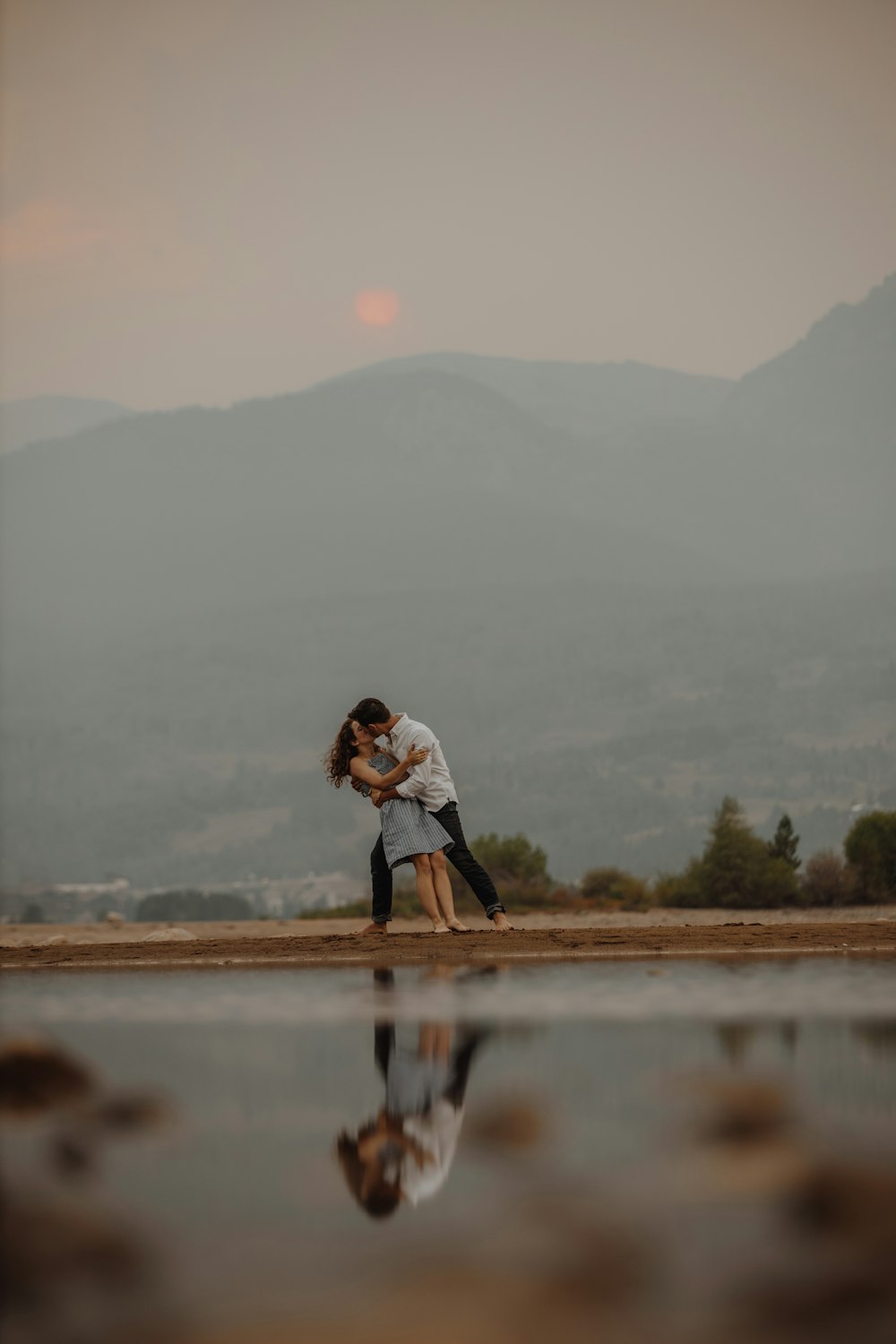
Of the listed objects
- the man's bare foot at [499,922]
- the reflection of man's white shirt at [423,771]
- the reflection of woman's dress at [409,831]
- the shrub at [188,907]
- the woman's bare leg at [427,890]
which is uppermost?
the shrub at [188,907]

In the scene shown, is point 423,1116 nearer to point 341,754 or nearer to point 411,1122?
point 411,1122

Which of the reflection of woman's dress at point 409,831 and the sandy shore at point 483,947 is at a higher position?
the reflection of woman's dress at point 409,831

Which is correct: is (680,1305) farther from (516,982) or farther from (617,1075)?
(516,982)

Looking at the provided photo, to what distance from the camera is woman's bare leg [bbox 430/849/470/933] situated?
11.8 meters

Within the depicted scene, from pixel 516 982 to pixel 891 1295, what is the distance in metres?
5.46

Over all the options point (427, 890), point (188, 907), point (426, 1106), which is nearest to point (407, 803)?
point (427, 890)

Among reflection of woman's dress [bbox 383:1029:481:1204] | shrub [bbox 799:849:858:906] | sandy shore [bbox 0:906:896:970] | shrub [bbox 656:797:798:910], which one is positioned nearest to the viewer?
reflection of woman's dress [bbox 383:1029:481:1204]

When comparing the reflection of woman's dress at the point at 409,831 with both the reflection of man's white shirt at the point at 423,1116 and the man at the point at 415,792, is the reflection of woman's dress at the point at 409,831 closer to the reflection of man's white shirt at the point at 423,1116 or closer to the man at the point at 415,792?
the man at the point at 415,792

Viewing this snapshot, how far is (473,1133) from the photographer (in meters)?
4.17

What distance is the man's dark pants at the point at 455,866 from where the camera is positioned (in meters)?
11.9

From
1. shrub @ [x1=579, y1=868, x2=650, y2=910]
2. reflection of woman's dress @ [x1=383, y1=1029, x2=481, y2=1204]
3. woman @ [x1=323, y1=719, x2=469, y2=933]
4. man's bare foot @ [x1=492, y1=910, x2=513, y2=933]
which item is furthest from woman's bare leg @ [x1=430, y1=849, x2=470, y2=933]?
shrub @ [x1=579, y1=868, x2=650, y2=910]

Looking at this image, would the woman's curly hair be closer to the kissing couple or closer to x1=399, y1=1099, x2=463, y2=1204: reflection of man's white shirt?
the kissing couple

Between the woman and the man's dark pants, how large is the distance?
93 mm

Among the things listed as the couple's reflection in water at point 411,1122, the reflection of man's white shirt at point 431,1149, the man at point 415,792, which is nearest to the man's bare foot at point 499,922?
the man at point 415,792
